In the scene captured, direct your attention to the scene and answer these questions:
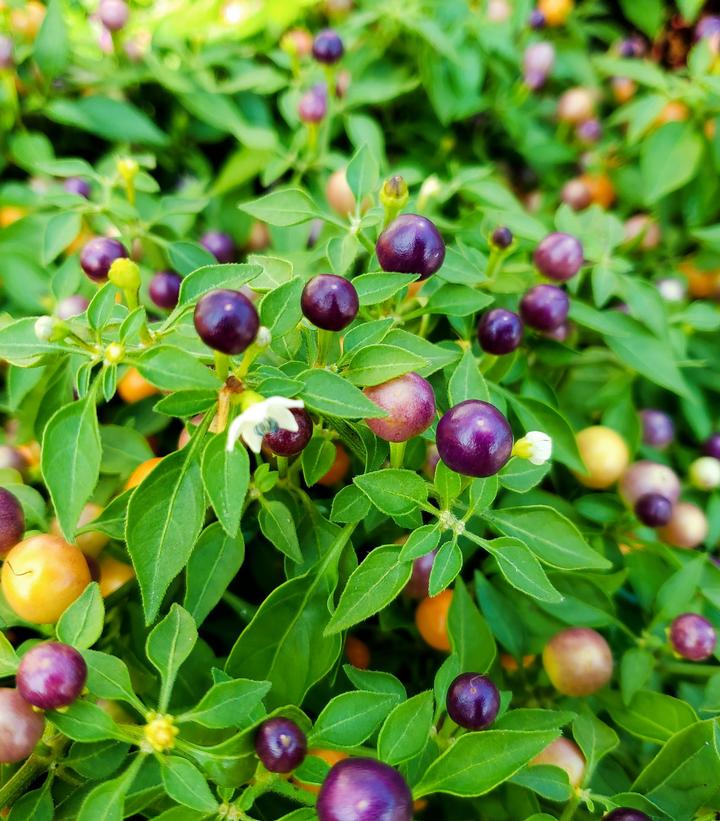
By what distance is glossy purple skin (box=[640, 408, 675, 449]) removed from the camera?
136 cm

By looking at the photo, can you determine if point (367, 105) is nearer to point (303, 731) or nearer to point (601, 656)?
point (601, 656)

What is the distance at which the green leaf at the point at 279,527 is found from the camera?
31.8 inches

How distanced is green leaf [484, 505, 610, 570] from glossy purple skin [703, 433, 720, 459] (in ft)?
2.15

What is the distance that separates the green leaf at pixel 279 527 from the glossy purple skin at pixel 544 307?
Answer: 1.55 feet

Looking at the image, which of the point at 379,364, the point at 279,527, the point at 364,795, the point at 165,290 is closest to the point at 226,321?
the point at 379,364

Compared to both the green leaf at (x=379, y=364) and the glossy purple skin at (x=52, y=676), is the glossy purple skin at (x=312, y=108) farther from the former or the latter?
the glossy purple skin at (x=52, y=676)

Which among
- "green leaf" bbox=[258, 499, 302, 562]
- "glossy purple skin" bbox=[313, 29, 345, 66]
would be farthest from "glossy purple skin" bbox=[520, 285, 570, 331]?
"glossy purple skin" bbox=[313, 29, 345, 66]

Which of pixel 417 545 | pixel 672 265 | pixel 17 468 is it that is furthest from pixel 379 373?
pixel 672 265

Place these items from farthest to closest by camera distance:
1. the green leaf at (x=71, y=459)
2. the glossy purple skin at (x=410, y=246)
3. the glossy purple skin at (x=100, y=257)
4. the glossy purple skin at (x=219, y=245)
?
the glossy purple skin at (x=219, y=245), the glossy purple skin at (x=100, y=257), the glossy purple skin at (x=410, y=246), the green leaf at (x=71, y=459)

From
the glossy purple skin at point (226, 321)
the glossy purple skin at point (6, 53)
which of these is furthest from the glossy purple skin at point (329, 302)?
the glossy purple skin at point (6, 53)

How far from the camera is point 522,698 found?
104 centimetres

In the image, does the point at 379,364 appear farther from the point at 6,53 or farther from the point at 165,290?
the point at 6,53

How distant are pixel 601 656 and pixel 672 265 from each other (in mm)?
996

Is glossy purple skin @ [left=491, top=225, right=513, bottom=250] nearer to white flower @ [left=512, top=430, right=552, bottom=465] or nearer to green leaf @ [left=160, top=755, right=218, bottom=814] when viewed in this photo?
white flower @ [left=512, top=430, right=552, bottom=465]
